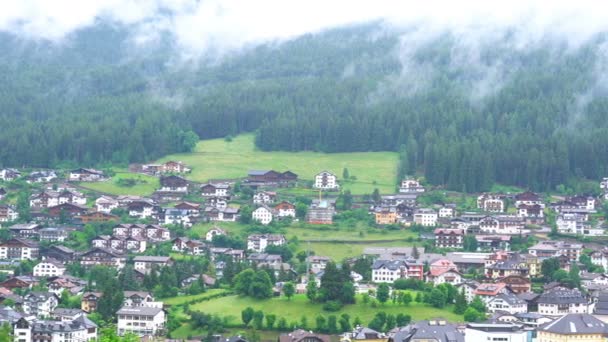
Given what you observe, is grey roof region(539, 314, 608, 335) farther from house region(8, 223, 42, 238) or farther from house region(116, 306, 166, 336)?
house region(8, 223, 42, 238)

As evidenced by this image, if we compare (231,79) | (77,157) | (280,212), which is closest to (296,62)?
(231,79)

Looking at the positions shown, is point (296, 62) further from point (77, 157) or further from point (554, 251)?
point (554, 251)

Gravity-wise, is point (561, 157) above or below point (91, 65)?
below

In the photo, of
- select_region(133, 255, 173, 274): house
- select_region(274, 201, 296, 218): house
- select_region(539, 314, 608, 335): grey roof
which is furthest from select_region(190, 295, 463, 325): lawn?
select_region(274, 201, 296, 218): house

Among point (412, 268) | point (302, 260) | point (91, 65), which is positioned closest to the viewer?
point (412, 268)

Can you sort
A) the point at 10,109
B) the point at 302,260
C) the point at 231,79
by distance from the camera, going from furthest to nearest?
the point at 231,79 < the point at 10,109 < the point at 302,260

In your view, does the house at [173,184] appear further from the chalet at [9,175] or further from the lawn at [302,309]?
the lawn at [302,309]
